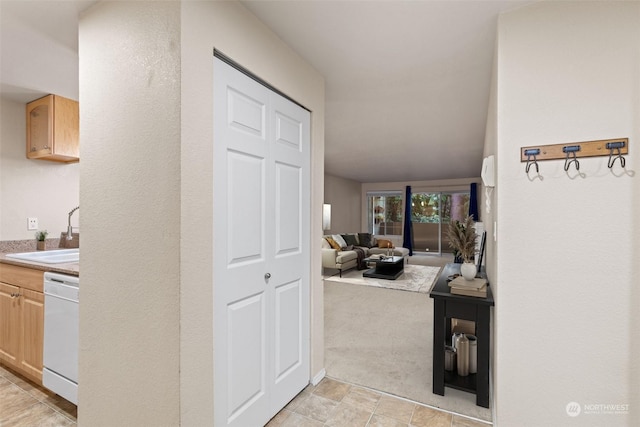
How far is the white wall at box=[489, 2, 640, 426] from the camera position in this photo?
1466mm

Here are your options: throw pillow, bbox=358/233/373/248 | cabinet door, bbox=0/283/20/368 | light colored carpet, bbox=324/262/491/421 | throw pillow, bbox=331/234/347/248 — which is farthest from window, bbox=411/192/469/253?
cabinet door, bbox=0/283/20/368

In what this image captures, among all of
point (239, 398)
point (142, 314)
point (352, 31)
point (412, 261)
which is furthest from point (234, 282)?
point (412, 261)

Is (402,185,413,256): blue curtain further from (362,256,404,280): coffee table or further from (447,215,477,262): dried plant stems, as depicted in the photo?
(447,215,477,262): dried plant stems

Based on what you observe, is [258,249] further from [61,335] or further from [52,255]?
[52,255]

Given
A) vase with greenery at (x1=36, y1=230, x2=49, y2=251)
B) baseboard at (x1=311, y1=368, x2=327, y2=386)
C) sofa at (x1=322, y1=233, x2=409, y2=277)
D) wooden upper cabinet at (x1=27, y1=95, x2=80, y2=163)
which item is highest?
wooden upper cabinet at (x1=27, y1=95, x2=80, y2=163)

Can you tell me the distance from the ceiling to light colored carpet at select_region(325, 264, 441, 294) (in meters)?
2.83

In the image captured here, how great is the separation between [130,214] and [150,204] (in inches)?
6.1

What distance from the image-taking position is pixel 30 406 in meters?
1.99

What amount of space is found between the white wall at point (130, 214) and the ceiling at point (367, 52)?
1.49ft

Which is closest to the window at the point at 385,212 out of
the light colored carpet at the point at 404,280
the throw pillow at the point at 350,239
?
the throw pillow at the point at 350,239

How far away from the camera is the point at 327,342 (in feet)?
9.95

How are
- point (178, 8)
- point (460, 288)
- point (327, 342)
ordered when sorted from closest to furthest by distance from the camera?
1. point (178, 8)
2. point (460, 288)
3. point (327, 342)

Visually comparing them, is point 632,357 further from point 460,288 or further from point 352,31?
point 352,31

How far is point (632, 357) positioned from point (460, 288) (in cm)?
84
